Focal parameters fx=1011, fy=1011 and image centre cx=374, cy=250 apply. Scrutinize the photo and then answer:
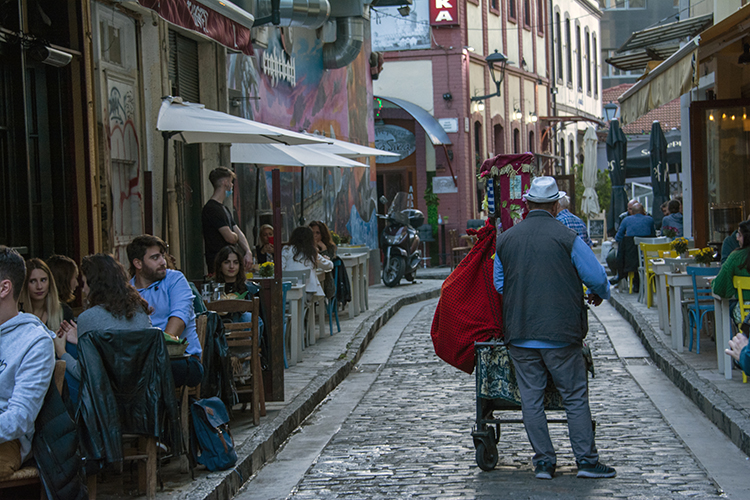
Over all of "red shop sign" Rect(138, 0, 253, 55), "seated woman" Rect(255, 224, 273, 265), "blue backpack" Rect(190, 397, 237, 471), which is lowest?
"blue backpack" Rect(190, 397, 237, 471)

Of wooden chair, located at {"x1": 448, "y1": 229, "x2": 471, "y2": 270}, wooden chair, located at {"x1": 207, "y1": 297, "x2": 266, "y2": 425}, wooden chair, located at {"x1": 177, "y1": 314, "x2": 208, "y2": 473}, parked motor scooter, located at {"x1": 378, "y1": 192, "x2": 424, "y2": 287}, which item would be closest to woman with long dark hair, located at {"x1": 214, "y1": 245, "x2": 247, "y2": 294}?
wooden chair, located at {"x1": 207, "y1": 297, "x2": 266, "y2": 425}

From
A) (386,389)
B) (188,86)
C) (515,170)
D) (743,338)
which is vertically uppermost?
(188,86)

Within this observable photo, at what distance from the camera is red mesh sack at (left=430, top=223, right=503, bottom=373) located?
639 centimetres

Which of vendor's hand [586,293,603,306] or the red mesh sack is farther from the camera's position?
the red mesh sack

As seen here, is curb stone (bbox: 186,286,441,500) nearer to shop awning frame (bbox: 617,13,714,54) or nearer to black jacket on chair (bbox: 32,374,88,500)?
black jacket on chair (bbox: 32,374,88,500)

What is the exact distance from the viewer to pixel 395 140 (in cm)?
2788

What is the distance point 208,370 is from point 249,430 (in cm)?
74

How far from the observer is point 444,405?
8.70m

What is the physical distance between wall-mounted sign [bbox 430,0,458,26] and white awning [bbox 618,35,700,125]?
538 inches

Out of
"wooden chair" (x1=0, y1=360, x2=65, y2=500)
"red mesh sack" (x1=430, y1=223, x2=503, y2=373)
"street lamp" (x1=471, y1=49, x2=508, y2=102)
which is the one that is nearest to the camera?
"wooden chair" (x1=0, y1=360, x2=65, y2=500)

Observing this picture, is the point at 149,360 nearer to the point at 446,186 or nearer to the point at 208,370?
the point at 208,370

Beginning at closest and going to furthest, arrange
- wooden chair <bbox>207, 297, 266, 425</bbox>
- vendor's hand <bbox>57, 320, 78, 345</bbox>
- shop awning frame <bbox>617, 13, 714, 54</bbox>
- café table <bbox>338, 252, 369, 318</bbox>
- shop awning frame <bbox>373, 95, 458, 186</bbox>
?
vendor's hand <bbox>57, 320, 78, 345</bbox>, wooden chair <bbox>207, 297, 266, 425</bbox>, café table <bbox>338, 252, 369, 318</bbox>, shop awning frame <bbox>617, 13, 714, 54</bbox>, shop awning frame <bbox>373, 95, 458, 186</bbox>

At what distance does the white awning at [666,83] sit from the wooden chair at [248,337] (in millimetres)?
6299

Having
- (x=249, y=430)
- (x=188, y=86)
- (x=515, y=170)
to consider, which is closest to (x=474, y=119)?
(x=515, y=170)
